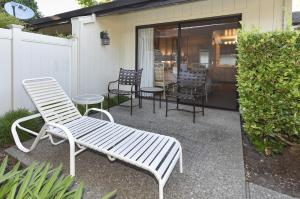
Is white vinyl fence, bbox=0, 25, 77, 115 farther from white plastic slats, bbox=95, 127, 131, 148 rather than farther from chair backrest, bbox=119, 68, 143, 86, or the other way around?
white plastic slats, bbox=95, 127, 131, 148

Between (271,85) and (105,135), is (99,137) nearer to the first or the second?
(105,135)

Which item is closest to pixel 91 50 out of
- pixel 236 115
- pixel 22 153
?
pixel 22 153

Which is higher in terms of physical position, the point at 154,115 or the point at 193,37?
the point at 193,37

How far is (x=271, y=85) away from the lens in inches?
112

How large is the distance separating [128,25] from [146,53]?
1.07 metres

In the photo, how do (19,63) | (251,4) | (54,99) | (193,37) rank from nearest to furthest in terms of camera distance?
(54,99)
(19,63)
(251,4)
(193,37)

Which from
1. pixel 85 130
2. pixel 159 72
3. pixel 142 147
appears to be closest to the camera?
pixel 142 147

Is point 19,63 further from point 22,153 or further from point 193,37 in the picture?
point 193,37

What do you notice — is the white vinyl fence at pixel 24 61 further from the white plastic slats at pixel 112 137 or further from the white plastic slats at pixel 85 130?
the white plastic slats at pixel 112 137

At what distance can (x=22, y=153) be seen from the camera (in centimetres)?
288

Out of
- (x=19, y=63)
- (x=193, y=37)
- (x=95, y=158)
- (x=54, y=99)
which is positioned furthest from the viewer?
(x=193, y=37)

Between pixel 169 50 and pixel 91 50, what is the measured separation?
2.11 m

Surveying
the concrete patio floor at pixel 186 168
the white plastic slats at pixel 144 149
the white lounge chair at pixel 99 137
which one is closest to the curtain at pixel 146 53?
the concrete patio floor at pixel 186 168

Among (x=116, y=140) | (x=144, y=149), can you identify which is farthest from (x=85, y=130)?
(x=144, y=149)
